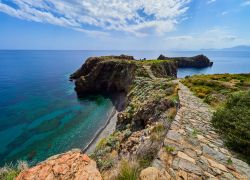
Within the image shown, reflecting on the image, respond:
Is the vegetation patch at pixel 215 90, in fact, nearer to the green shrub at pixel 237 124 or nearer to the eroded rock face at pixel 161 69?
the green shrub at pixel 237 124

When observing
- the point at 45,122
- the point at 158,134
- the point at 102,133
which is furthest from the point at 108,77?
the point at 158,134

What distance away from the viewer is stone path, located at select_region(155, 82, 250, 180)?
587 cm

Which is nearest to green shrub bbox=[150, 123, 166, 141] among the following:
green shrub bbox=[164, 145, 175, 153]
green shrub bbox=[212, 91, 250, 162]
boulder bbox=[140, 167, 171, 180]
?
green shrub bbox=[164, 145, 175, 153]

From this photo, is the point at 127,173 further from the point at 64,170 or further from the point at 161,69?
the point at 161,69

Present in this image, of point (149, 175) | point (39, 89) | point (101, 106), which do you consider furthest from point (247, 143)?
point (39, 89)

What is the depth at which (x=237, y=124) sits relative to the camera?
27.0ft

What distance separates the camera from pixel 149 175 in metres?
5.49

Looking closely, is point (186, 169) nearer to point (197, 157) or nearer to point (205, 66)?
point (197, 157)

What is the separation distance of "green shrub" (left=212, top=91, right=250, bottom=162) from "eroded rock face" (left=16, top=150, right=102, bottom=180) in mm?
6258

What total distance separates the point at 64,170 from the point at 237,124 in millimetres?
8309

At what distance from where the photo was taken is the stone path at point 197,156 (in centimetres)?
587

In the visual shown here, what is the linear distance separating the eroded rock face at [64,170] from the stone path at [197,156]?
9.09 ft

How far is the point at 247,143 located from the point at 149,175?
485cm

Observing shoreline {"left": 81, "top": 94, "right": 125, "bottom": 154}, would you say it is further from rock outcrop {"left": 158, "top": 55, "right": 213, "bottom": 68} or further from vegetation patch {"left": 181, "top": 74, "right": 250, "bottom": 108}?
rock outcrop {"left": 158, "top": 55, "right": 213, "bottom": 68}
